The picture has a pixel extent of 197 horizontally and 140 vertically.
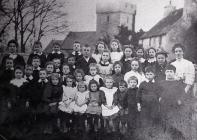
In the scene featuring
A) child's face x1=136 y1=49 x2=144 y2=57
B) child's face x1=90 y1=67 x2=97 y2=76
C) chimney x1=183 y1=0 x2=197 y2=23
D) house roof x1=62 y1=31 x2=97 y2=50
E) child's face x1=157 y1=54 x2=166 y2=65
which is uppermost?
chimney x1=183 y1=0 x2=197 y2=23

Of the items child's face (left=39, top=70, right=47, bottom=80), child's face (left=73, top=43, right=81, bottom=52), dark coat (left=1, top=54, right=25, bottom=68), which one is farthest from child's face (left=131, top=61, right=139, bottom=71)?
dark coat (left=1, top=54, right=25, bottom=68)

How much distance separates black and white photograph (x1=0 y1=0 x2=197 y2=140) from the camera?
10.6ft

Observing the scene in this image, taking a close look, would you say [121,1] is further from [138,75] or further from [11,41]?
[11,41]

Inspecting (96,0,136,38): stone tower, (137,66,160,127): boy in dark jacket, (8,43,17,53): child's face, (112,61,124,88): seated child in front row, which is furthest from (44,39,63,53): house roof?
(137,66,160,127): boy in dark jacket

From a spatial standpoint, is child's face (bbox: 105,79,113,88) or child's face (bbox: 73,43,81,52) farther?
child's face (bbox: 73,43,81,52)

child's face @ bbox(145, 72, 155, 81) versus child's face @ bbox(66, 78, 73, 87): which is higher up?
child's face @ bbox(145, 72, 155, 81)

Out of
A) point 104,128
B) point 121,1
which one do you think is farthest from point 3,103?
point 121,1

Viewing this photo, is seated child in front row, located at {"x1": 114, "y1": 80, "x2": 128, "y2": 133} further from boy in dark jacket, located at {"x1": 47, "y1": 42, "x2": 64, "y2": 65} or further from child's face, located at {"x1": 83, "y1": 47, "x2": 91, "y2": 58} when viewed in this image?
boy in dark jacket, located at {"x1": 47, "y1": 42, "x2": 64, "y2": 65}

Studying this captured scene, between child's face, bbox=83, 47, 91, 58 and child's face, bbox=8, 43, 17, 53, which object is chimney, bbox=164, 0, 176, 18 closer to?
child's face, bbox=83, 47, 91, 58

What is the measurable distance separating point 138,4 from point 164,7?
352 millimetres

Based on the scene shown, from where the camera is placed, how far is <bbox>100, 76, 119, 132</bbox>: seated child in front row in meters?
3.23

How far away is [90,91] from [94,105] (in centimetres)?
19

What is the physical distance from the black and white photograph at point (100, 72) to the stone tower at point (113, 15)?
13mm

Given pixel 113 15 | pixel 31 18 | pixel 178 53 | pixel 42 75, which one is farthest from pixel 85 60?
pixel 178 53
